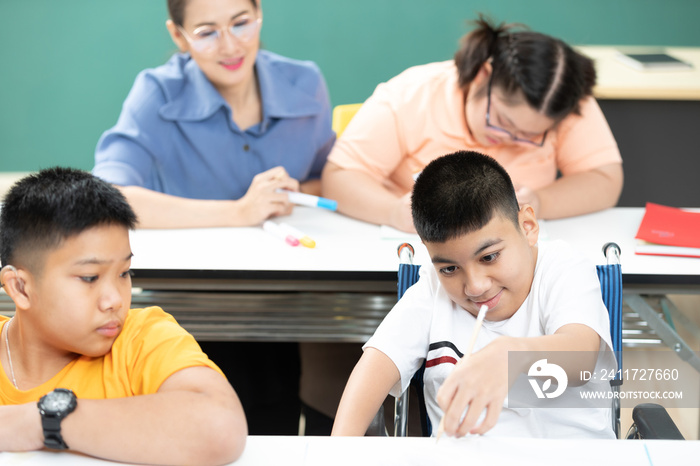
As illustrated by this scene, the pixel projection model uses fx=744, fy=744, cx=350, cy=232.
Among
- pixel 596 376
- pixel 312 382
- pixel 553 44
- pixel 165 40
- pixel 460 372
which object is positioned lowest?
pixel 312 382

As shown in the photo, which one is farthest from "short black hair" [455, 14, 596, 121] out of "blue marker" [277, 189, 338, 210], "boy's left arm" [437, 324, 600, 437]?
"boy's left arm" [437, 324, 600, 437]

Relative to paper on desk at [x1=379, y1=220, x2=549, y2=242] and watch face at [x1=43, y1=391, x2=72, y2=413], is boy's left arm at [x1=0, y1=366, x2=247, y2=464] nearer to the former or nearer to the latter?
watch face at [x1=43, y1=391, x2=72, y2=413]

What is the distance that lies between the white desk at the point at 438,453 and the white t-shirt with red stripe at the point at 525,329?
0.66 feet

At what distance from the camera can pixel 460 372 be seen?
→ 0.92 metres

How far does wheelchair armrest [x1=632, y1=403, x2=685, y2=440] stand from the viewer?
109 cm

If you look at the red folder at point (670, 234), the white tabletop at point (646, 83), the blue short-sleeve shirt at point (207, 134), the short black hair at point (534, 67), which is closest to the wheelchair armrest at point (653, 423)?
the red folder at point (670, 234)

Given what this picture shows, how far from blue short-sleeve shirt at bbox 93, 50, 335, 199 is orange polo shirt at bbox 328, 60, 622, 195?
0.15 meters

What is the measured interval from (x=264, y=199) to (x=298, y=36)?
81.8 inches

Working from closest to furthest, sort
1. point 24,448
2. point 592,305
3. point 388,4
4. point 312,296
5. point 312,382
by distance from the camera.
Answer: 1. point 24,448
2. point 592,305
3. point 312,296
4. point 312,382
5. point 388,4

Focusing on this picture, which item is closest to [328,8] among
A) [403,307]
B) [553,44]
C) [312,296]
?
[553,44]

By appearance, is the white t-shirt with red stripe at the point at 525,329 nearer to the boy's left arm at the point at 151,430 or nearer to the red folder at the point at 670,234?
the boy's left arm at the point at 151,430

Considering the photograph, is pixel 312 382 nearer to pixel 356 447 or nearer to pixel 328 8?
pixel 356 447

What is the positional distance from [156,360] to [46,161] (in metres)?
3.24

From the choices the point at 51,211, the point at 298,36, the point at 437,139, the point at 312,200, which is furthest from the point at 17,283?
the point at 298,36
